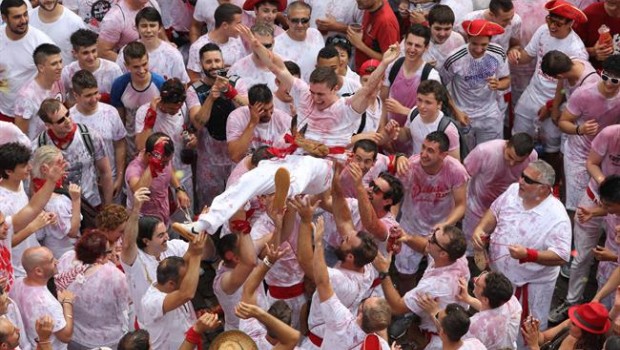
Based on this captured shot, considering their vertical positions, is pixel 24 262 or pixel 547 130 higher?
pixel 24 262

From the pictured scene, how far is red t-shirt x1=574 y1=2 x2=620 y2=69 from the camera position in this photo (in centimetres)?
1194

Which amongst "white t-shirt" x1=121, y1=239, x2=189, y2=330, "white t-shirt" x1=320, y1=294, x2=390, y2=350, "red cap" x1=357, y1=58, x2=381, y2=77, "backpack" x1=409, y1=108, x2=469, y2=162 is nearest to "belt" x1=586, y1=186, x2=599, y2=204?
"backpack" x1=409, y1=108, x2=469, y2=162

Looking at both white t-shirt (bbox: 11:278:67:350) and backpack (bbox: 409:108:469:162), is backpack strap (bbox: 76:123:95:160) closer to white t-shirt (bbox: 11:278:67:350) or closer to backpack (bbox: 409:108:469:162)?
white t-shirt (bbox: 11:278:67:350)

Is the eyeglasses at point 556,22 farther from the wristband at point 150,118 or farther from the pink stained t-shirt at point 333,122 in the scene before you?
the wristband at point 150,118

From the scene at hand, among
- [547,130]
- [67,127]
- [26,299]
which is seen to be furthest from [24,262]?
[547,130]

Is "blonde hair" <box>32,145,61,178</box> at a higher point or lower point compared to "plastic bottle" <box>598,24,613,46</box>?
higher

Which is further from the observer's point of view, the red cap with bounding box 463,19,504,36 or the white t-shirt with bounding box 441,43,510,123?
the white t-shirt with bounding box 441,43,510,123

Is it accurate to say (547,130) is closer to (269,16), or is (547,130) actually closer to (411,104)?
(411,104)

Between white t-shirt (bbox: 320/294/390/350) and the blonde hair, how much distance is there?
257cm

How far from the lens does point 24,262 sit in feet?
27.3

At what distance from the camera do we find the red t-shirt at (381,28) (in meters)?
12.0

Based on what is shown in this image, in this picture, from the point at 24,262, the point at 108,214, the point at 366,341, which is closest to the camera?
the point at 366,341

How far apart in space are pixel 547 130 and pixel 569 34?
36.3 inches

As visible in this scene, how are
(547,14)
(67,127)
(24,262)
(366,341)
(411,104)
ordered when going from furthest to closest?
(547,14)
(411,104)
(67,127)
(24,262)
(366,341)
